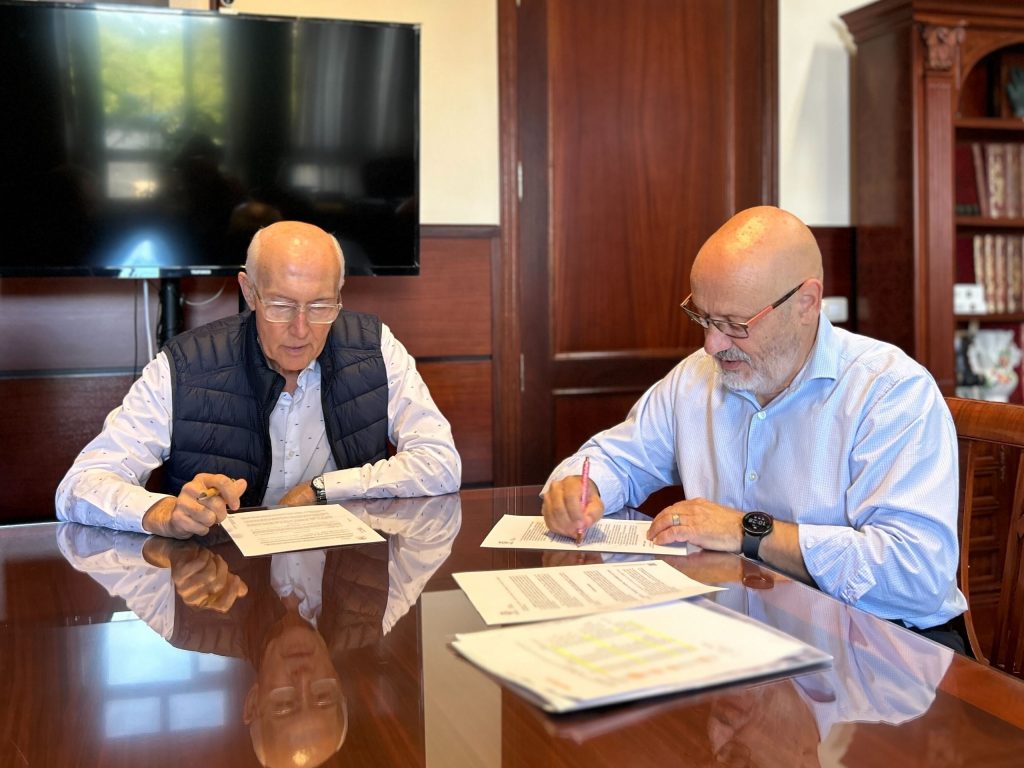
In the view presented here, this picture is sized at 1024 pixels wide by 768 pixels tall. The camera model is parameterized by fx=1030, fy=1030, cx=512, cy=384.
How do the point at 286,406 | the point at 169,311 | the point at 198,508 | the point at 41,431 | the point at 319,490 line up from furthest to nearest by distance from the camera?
the point at 41,431, the point at 169,311, the point at 286,406, the point at 319,490, the point at 198,508

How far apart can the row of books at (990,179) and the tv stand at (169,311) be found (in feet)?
9.50

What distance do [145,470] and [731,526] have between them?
4.07ft

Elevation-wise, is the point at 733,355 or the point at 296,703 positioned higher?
the point at 733,355

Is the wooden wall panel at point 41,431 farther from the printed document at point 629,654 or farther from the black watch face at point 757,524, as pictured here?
the printed document at point 629,654

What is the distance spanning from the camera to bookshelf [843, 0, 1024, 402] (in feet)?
12.1

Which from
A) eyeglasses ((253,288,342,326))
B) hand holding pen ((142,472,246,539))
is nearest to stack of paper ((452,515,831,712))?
hand holding pen ((142,472,246,539))

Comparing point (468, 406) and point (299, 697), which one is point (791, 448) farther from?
point (468, 406)

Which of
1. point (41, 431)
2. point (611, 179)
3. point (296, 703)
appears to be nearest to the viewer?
point (296, 703)

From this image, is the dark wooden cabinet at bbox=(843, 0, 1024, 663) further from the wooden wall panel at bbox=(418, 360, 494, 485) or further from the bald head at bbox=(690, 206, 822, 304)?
the bald head at bbox=(690, 206, 822, 304)

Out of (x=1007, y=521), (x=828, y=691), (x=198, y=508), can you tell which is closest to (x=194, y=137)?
(x=198, y=508)

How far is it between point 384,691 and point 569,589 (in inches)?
13.5

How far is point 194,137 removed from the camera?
3.04 meters

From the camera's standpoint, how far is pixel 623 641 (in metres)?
1.03

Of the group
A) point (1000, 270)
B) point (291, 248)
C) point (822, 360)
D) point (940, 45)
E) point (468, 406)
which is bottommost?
point (468, 406)
